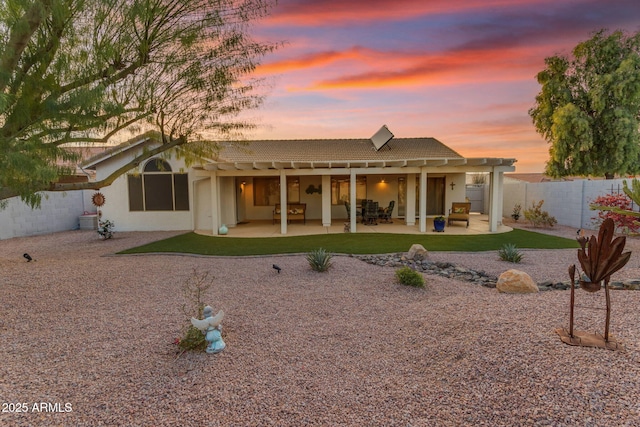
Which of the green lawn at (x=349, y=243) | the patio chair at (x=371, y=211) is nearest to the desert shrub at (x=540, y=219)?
the green lawn at (x=349, y=243)

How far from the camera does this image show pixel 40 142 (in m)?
4.81

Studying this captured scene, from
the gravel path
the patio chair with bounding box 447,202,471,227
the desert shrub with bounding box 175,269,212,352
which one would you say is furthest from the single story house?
the gravel path

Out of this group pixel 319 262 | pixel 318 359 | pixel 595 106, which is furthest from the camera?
pixel 595 106

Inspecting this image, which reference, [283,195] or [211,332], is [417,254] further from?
[283,195]

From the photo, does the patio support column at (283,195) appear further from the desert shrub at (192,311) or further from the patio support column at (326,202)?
the desert shrub at (192,311)

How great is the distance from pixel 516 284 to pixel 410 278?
1.68m

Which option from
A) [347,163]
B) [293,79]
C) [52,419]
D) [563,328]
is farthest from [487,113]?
[52,419]

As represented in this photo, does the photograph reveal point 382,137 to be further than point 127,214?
Yes

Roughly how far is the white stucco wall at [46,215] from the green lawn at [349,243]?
6.74 m

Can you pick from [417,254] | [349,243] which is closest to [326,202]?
[349,243]

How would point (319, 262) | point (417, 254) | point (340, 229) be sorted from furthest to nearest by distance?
point (340, 229) < point (417, 254) < point (319, 262)

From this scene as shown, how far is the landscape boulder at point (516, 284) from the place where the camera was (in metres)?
5.12

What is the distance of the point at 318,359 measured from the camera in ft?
10.8

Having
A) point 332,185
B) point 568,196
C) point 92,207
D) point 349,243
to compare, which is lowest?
point 349,243
